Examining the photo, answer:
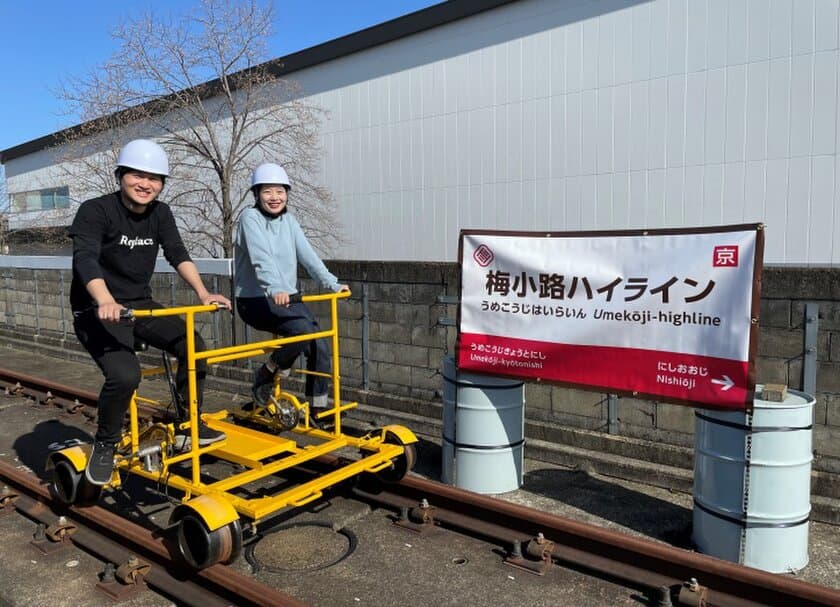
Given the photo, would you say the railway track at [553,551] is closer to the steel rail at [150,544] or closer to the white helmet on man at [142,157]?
the steel rail at [150,544]

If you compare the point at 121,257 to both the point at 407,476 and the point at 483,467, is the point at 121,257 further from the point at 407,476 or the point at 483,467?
the point at 483,467

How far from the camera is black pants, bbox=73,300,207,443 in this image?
437cm

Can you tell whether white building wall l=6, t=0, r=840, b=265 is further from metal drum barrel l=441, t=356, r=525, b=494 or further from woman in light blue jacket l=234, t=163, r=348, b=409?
woman in light blue jacket l=234, t=163, r=348, b=409

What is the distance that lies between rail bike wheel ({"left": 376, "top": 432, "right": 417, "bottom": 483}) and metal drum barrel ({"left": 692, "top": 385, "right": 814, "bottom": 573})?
215 cm

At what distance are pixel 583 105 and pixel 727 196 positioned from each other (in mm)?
3141

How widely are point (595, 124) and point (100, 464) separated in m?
10.3

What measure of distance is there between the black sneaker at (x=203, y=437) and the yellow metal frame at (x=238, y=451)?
4cm

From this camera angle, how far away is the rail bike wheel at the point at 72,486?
4637 millimetres

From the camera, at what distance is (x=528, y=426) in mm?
6375

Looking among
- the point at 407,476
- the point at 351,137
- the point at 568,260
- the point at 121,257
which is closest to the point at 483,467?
the point at 407,476

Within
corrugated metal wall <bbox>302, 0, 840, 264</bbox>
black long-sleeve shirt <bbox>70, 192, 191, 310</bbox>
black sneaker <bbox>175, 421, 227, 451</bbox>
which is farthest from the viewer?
corrugated metal wall <bbox>302, 0, 840, 264</bbox>

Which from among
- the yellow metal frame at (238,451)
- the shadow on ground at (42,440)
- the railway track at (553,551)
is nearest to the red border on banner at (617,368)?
the yellow metal frame at (238,451)

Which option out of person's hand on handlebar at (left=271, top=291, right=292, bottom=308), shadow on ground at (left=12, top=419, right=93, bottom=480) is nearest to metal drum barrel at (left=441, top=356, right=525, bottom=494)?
person's hand on handlebar at (left=271, top=291, right=292, bottom=308)

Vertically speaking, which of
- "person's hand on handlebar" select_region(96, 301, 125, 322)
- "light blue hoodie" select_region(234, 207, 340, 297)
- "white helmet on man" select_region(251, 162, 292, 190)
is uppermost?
"white helmet on man" select_region(251, 162, 292, 190)
